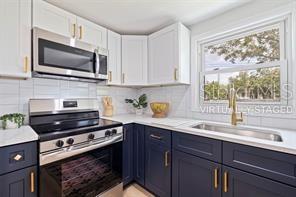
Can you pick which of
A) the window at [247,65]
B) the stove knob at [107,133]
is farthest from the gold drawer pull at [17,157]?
the window at [247,65]

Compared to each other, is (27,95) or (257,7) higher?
(257,7)

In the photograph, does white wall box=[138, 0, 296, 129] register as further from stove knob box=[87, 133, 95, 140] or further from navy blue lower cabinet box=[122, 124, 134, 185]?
stove knob box=[87, 133, 95, 140]

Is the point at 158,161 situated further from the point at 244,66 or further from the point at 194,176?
the point at 244,66

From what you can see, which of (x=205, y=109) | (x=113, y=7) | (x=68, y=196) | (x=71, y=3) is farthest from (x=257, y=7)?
(x=68, y=196)

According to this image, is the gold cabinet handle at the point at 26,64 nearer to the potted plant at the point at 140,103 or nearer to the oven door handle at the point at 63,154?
the oven door handle at the point at 63,154

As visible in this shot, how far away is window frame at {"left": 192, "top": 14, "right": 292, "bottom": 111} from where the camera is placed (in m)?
1.46

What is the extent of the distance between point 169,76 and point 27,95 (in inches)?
64.7

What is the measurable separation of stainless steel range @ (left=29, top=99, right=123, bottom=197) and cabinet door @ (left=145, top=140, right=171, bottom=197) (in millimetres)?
336

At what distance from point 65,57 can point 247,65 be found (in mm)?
1977

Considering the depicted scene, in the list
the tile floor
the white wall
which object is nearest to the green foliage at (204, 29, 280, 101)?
the white wall

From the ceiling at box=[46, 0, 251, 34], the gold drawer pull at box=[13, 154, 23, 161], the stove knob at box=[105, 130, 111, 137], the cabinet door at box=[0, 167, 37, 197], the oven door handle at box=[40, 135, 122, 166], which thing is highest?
the ceiling at box=[46, 0, 251, 34]

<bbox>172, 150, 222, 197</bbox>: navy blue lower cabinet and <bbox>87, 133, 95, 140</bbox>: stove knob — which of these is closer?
<bbox>172, 150, 222, 197</bbox>: navy blue lower cabinet

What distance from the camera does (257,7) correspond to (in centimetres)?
158

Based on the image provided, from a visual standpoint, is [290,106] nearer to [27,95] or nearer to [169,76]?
[169,76]
